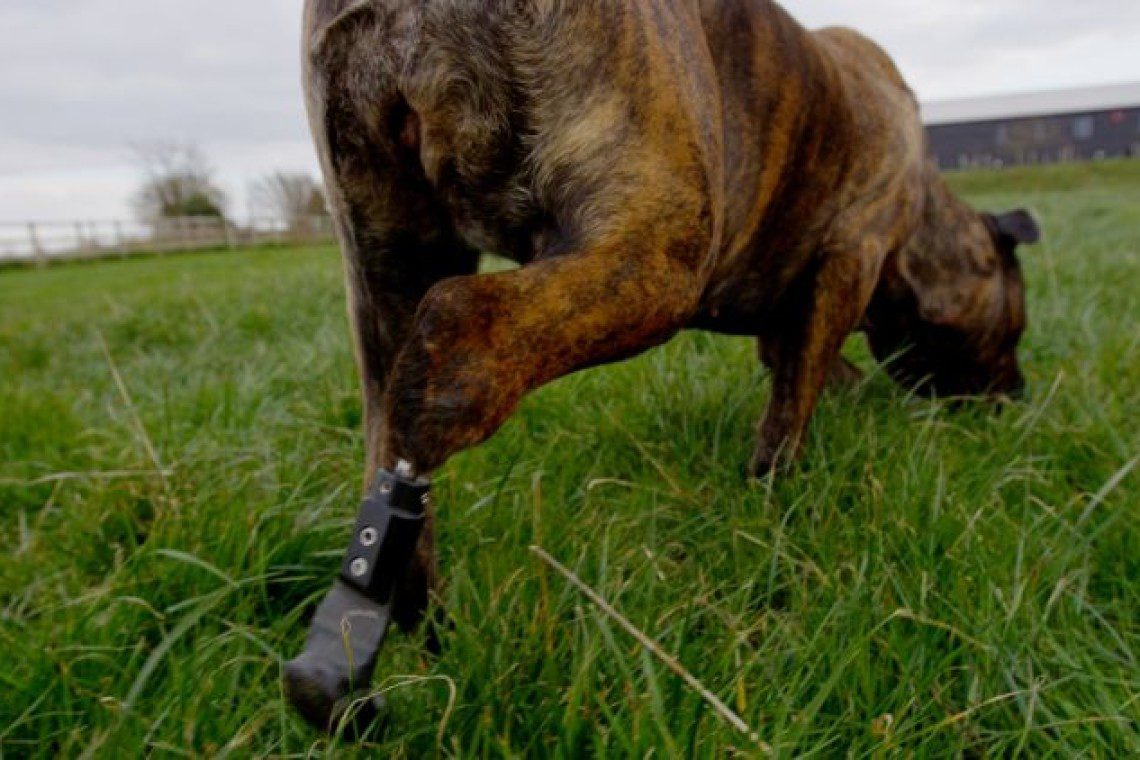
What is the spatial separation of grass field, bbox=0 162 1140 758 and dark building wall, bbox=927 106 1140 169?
42.5m

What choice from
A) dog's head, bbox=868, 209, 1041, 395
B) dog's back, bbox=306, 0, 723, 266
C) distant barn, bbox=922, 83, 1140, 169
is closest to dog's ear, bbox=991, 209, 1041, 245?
dog's head, bbox=868, 209, 1041, 395

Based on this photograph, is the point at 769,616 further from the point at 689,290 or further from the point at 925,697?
the point at 689,290

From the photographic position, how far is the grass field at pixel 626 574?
164 centimetres

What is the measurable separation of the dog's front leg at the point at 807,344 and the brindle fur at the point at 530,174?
389 mm

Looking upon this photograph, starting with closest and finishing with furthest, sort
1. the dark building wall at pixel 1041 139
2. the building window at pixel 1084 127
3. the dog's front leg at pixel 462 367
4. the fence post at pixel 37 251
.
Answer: the dog's front leg at pixel 462 367 → the fence post at pixel 37 251 → the dark building wall at pixel 1041 139 → the building window at pixel 1084 127

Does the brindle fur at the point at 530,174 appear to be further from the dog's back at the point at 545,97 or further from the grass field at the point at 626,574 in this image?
the grass field at the point at 626,574

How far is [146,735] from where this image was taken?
158cm

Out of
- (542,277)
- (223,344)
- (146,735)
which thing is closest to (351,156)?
(542,277)

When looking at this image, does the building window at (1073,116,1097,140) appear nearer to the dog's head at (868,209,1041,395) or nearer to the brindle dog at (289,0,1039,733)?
the dog's head at (868,209,1041,395)

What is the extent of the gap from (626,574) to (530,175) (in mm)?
1026

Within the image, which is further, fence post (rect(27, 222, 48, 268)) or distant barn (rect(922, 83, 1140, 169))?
distant barn (rect(922, 83, 1140, 169))

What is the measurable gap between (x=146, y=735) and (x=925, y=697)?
132 cm

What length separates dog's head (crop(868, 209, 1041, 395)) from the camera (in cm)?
348

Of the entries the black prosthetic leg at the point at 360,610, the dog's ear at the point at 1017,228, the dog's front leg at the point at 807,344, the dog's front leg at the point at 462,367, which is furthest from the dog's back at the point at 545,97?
the dog's ear at the point at 1017,228
